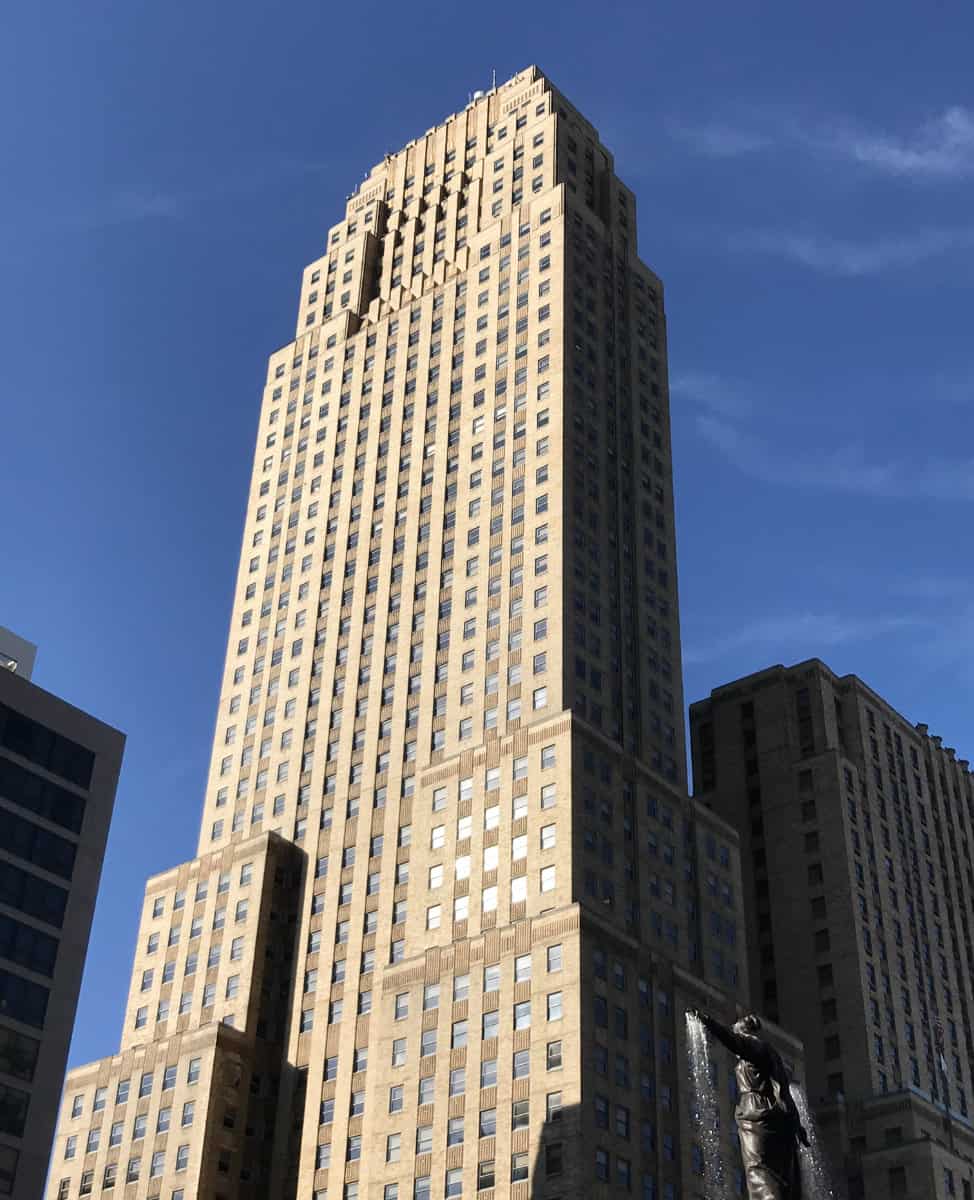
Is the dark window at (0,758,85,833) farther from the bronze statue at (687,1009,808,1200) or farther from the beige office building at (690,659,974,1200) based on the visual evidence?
the beige office building at (690,659,974,1200)

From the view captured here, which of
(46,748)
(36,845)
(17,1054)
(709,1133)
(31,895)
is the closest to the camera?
(17,1054)

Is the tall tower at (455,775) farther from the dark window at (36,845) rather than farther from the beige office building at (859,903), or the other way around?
the dark window at (36,845)

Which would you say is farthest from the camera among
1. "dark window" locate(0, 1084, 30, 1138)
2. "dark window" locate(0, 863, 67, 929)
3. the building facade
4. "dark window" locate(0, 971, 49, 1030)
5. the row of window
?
the row of window

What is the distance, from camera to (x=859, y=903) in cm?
15500

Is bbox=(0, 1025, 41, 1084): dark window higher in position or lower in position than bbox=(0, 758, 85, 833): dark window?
lower

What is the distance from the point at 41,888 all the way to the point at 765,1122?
200ft

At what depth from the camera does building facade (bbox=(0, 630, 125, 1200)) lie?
80.6 metres

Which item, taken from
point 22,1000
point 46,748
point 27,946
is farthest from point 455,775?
point 22,1000

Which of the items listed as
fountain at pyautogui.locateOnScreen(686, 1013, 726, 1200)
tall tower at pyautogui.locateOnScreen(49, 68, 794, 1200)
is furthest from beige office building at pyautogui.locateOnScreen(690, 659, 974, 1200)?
fountain at pyautogui.locateOnScreen(686, 1013, 726, 1200)

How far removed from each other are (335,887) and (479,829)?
1677 centimetres

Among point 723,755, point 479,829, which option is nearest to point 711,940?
point 479,829

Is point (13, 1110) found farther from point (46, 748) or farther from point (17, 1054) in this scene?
point (46, 748)

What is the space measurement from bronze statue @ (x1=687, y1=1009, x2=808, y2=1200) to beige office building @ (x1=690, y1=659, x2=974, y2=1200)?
109592mm

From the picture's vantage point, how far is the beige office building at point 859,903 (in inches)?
5472
